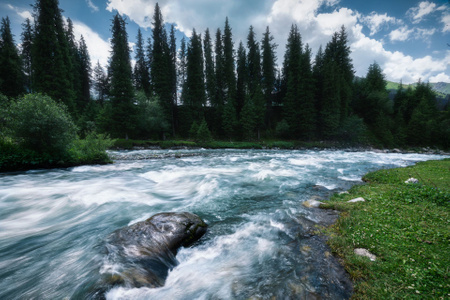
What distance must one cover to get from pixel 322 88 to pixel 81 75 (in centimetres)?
6337

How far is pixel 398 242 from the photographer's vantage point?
353cm

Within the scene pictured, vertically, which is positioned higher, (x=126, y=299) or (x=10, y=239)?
(x=126, y=299)

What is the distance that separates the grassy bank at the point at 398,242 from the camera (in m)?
2.53

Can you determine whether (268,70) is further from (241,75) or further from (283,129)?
(283,129)

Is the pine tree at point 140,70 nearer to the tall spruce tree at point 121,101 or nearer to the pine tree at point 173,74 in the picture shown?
the pine tree at point 173,74

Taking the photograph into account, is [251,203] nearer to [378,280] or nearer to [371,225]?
[371,225]

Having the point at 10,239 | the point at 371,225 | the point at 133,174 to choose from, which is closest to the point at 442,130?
the point at 371,225

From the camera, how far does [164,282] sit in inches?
125

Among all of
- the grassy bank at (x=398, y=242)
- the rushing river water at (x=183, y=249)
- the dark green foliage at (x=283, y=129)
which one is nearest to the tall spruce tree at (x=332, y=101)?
the dark green foliage at (x=283, y=129)

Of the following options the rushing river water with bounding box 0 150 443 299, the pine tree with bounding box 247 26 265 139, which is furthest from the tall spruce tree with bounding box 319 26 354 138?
the rushing river water with bounding box 0 150 443 299

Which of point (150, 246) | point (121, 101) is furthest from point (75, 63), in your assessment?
point (150, 246)

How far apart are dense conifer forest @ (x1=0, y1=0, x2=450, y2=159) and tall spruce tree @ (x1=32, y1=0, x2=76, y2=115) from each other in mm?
140

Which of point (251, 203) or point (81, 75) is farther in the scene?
point (81, 75)

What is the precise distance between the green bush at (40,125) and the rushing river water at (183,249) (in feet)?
7.93
